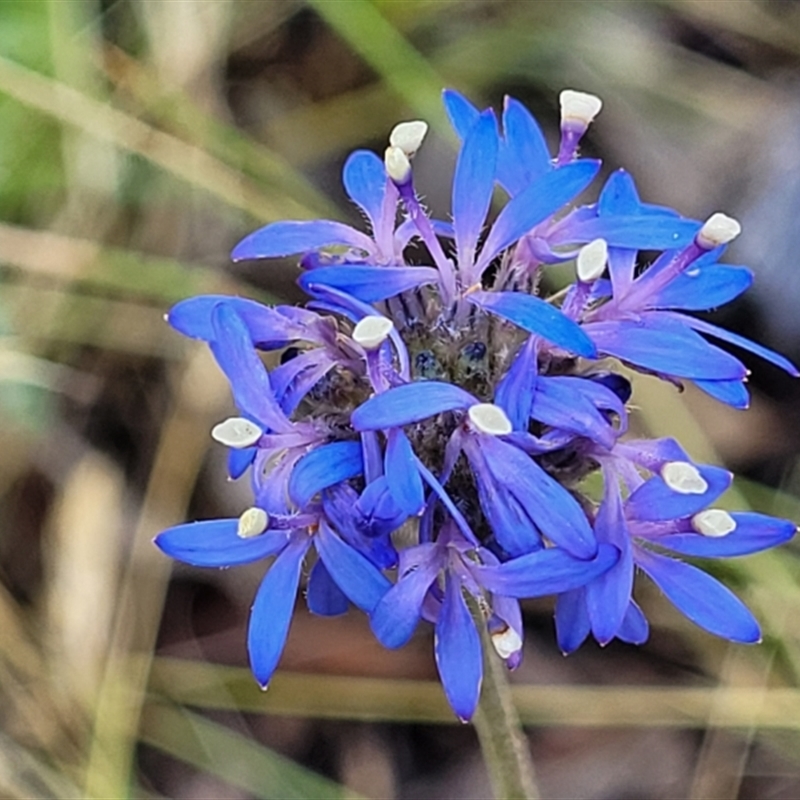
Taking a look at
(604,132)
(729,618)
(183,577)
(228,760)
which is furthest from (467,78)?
(729,618)

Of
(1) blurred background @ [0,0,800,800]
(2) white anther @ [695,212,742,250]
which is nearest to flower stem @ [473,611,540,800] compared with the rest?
(2) white anther @ [695,212,742,250]

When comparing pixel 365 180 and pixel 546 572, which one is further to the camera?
pixel 365 180

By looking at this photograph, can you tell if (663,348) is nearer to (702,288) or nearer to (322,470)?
(702,288)

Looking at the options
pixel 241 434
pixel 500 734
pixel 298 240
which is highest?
pixel 298 240

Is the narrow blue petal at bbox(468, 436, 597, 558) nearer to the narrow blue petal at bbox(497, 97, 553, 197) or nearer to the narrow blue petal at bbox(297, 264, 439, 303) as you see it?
the narrow blue petal at bbox(297, 264, 439, 303)

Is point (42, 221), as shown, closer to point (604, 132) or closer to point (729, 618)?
point (604, 132)

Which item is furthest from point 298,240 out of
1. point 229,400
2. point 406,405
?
point 229,400

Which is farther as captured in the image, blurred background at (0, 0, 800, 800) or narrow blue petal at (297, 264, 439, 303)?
blurred background at (0, 0, 800, 800)
